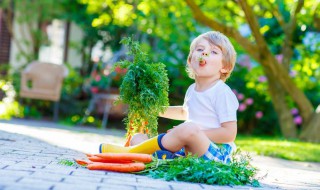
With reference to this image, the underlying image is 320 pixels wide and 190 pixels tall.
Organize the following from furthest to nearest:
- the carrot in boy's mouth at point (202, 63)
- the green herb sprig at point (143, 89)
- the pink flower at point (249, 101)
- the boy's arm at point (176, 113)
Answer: the pink flower at point (249, 101), the boy's arm at point (176, 113), the green herb sprig at point (143, 89), the carrot in boy's mouth at point (202, 63)

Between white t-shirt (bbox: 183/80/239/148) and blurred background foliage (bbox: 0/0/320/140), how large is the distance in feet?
22.4

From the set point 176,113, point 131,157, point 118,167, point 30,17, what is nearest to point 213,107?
point 176,113

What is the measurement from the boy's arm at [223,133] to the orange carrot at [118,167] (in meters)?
0.53

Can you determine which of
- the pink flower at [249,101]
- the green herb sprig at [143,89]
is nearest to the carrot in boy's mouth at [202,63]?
the green herb sprig at [143,89]

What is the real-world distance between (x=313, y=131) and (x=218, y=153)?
24.4 feet

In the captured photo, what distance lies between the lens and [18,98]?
43.4ft

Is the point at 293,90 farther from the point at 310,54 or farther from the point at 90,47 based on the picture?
the point at 90,47

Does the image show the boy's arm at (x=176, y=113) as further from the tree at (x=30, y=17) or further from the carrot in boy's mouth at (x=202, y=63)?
the tree at (x=30, y=17)

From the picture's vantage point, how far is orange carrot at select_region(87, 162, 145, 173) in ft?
12.3

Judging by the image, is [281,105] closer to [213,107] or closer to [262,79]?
[262,79]

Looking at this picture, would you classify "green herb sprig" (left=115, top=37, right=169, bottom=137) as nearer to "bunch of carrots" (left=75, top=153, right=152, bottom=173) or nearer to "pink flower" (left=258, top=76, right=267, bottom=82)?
"bunch of carrots" (left=75, top=153, right=152, bottom=173)

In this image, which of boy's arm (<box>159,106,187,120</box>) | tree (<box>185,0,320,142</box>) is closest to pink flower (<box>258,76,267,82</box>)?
tree (<box>185,0,320,142</box>)

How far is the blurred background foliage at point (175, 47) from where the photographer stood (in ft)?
38.2

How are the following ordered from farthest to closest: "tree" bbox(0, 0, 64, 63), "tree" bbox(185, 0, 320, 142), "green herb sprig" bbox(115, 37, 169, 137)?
1. "tree" bbox(0, 0, 64, 63)
2. "tree" bbox(185, 0, 320, 142)
3. "green herb sprig" bbox(115, 37, 169, 137)
